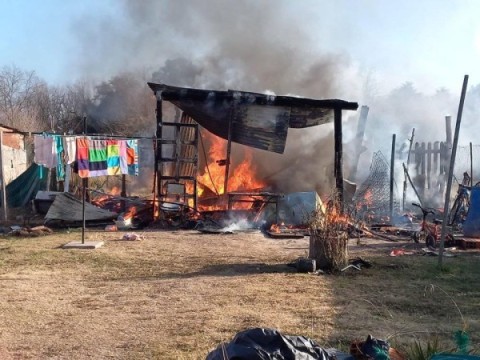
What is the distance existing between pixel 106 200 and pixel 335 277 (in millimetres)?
11414

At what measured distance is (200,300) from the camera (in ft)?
A: 21.9

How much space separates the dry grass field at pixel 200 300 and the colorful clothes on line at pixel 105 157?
11.1 feet

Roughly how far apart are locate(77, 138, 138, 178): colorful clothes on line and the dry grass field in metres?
3.39

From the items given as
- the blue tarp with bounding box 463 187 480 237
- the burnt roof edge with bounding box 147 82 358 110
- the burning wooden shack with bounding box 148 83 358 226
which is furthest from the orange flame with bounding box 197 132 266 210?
the blue tarp with bounding box 463 187 480 237

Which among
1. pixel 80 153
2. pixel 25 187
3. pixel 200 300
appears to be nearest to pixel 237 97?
pixel 80 153

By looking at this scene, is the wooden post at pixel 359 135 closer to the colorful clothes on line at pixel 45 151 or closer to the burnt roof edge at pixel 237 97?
the burnt roof edge at pixel 237 97

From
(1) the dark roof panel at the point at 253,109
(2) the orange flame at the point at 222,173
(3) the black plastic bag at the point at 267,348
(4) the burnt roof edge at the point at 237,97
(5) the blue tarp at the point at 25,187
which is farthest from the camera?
(5) the blue tarp at the point at 25,187

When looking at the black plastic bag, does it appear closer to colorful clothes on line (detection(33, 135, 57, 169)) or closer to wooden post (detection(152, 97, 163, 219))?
colorful clothes on line (detection(33, 135, 57, 169))

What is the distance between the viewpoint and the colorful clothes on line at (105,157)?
13.5 metres

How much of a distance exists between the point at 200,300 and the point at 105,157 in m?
8.59

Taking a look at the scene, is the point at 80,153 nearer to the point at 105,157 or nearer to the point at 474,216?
the point at 105,157

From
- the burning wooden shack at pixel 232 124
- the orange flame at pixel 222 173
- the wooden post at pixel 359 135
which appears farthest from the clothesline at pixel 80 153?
the wooden post at pixel 359 135

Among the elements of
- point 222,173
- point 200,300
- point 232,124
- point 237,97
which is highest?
point 237,97

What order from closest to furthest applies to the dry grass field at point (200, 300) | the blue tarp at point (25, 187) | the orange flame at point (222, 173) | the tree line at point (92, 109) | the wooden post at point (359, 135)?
the dry grass field at point (200, 300), the orange flame at point (222, 173), the blue tarp at point (25, 187), the wooden post at point (359, 135), the tree line at point (92, 109)
